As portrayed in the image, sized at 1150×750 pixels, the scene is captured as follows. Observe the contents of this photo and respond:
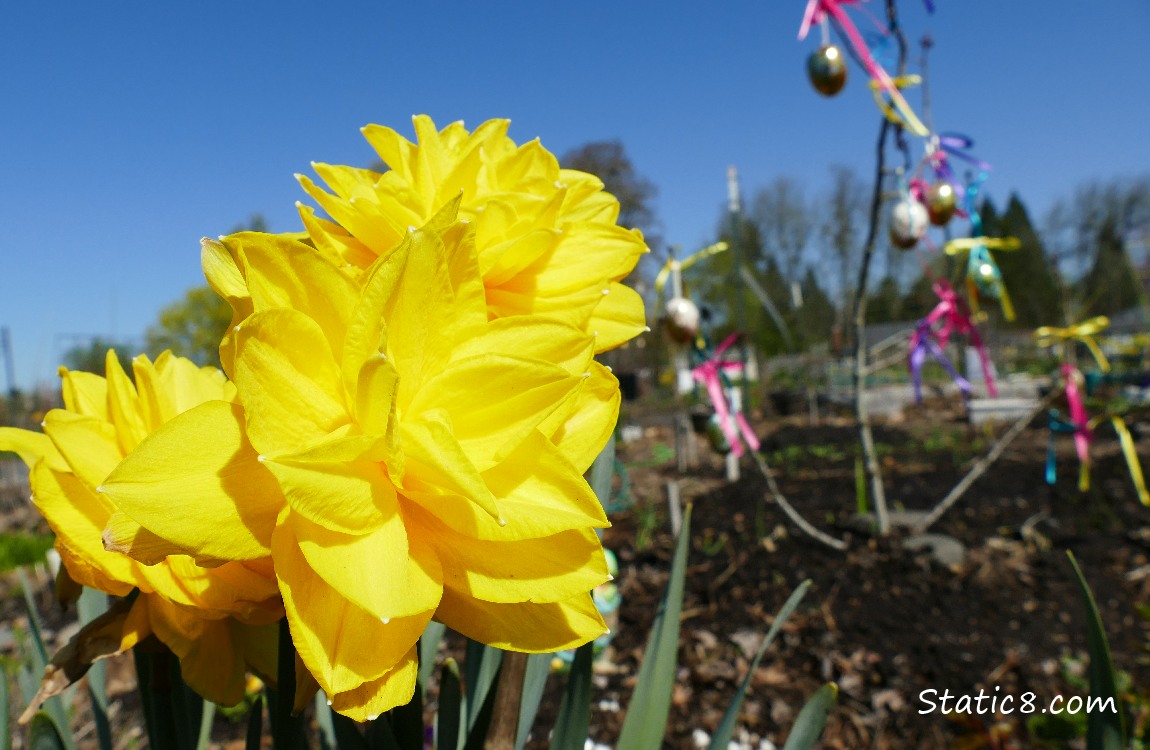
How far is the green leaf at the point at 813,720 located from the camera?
0.78 m

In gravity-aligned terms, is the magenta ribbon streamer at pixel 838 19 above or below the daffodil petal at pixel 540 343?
above

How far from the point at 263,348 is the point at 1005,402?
1036 cm

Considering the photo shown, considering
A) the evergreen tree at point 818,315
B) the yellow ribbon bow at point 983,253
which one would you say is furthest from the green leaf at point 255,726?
the evergreen tree at point 818,315

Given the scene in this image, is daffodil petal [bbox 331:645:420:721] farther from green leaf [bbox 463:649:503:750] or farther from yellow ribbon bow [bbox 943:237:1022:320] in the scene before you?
yellow ribbon bow [bbox 943:237:1022:320]

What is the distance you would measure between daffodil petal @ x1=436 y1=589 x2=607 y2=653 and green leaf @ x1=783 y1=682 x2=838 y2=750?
52 cm

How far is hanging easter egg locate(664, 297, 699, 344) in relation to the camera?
2525 millimetres

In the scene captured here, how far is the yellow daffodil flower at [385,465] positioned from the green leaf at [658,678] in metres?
0.44

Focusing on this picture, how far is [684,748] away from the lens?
1996 millimetres

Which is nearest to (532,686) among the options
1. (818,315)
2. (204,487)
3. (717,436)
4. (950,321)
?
(204,487)

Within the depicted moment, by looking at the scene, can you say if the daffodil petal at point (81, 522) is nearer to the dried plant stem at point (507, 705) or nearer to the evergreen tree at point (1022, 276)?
the dried plant stem at point (507, 705)

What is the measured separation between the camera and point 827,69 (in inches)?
103

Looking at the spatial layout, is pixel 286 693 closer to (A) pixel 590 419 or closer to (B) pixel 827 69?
(A) pixel 590 419

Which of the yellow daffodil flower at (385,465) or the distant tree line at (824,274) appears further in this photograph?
the distant tree line at (824,274)

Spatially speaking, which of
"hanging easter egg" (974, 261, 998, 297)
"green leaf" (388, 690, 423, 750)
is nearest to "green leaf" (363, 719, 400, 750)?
"green leaf" (388, 690, 423, 750)
